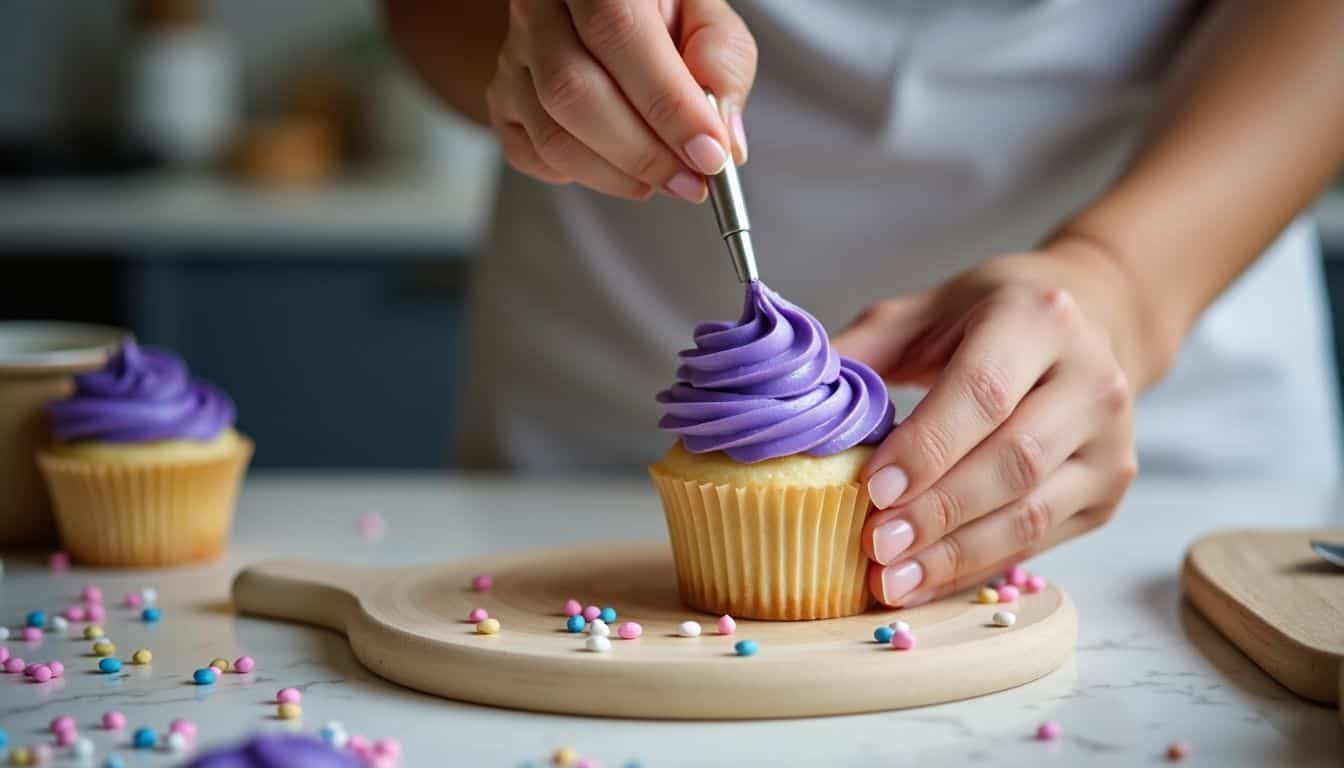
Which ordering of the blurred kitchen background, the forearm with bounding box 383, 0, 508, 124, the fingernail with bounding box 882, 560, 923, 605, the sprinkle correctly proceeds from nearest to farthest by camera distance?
1. the sprinkle
2. the fingernail with bounding box 882, 560, 923, 605
3. the forearm with bounding box 383, 0, 508, 124
4. the blurred kitchen background

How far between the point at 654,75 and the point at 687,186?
12cm

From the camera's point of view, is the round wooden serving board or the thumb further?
the thumb

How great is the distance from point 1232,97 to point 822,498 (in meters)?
0.67

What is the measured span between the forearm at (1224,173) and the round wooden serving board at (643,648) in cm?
37

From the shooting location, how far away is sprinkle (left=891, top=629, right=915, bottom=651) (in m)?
1.16

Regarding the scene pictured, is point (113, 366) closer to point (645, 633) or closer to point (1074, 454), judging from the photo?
point (645, 633)

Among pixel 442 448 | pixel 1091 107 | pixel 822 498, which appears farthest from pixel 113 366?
pixel 442 448

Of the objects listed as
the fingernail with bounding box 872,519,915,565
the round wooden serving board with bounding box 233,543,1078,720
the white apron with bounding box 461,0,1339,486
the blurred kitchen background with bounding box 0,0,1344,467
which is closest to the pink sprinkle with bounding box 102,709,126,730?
the round wooden serving board with bounding box 233,543,1078,720

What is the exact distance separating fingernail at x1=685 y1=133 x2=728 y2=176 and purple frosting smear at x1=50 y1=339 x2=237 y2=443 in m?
0.62

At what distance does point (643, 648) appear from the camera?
1.17m

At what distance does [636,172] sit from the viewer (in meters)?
1.36

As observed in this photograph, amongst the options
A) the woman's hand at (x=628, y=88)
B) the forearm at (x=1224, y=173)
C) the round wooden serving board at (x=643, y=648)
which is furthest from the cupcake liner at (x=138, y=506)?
the forearm at (x=1224, y=173)

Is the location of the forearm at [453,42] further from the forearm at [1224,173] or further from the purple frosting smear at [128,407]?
the forearm at [1224,173]

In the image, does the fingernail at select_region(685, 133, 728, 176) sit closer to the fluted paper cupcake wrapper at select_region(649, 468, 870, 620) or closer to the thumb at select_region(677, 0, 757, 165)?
the thumb at select_region(677, 0, 757, 165)
